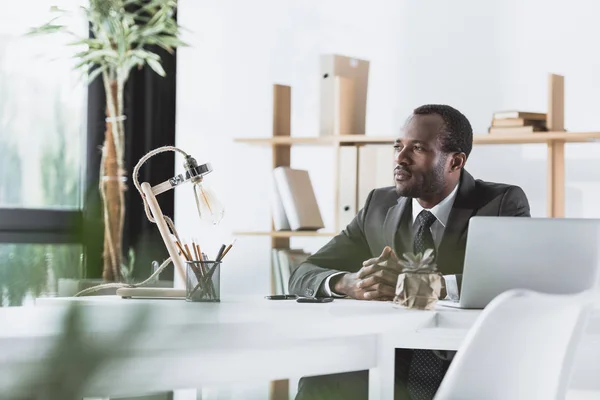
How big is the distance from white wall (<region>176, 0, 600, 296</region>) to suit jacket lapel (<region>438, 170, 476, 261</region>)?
153cm

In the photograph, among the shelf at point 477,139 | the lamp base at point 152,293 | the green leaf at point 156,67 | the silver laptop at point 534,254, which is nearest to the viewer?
the silver laptop at point 534,254

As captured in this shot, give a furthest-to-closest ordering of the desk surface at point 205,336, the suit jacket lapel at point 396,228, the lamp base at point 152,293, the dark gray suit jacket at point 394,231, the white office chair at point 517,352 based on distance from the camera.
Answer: the suit jacket lapel at point 396,228, the dark gray suit jacket at point 394,231, the lamp base at point 152,293, the white office chair at point 517,352, the desk surface at point 205,336

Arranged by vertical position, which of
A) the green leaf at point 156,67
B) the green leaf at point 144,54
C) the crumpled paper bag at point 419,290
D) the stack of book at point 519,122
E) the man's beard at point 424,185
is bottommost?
the crumpled paper bag at point 419,290

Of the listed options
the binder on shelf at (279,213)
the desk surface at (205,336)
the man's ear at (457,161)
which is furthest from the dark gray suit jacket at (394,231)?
the binder on shelf at (279,213)

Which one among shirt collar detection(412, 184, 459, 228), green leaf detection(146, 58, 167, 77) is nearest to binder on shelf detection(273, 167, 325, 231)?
green leaf detection(146, 58, 167, 77)

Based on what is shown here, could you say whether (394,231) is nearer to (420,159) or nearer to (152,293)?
(420,159)

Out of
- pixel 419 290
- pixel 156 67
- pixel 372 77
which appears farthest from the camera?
pixel 372 77

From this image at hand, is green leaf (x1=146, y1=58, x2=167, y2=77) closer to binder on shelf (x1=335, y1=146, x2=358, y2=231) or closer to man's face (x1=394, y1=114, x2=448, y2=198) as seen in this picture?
binder on shelf (x1=335, y1=146, x2=358, y2=231)

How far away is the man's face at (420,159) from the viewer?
118 inches

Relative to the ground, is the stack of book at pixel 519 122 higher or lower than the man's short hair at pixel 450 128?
higher

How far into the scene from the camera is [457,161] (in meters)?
3.15

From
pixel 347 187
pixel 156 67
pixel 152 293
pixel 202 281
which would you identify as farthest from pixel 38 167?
pixel 156 67

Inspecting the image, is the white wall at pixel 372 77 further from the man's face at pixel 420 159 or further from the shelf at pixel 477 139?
the man's face at pixel 420 159

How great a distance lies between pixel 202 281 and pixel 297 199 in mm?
2120
